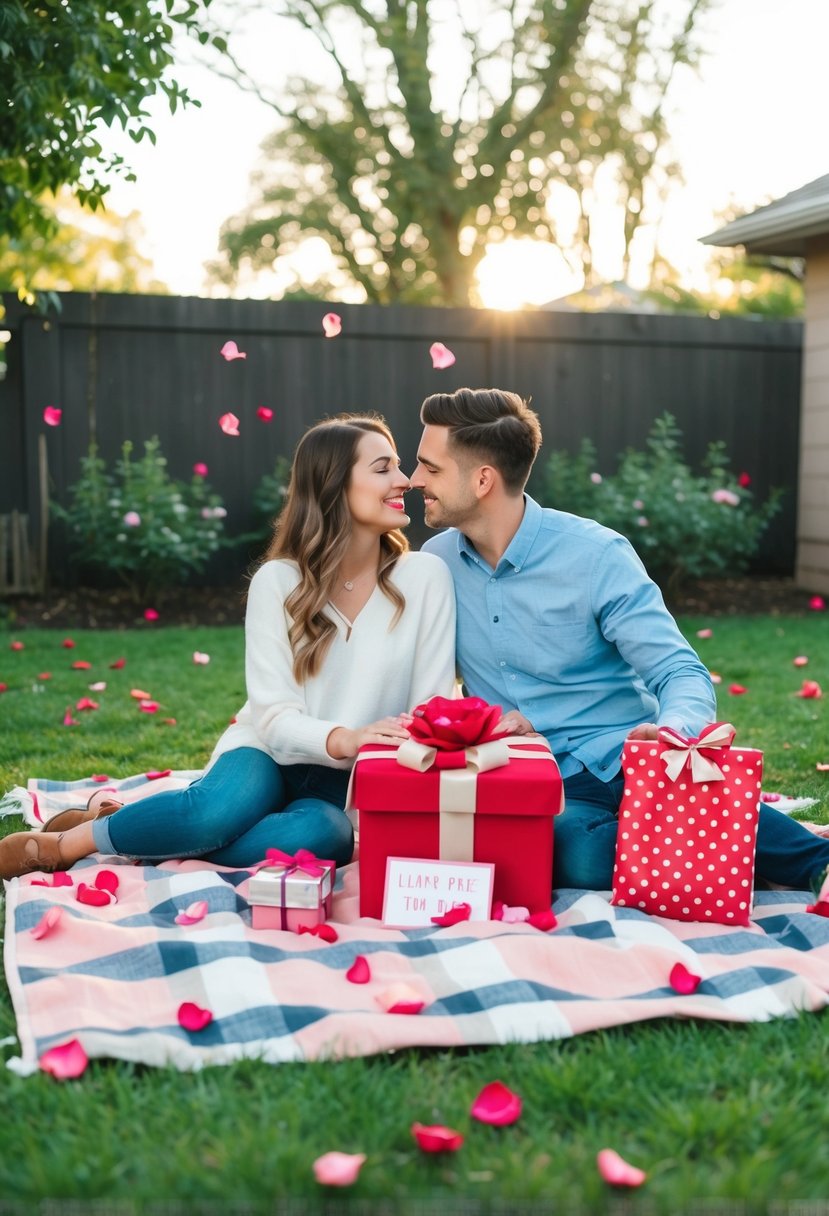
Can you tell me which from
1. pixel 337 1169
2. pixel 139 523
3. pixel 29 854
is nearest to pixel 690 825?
pixel 337 1169

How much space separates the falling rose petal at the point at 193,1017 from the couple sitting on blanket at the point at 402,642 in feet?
2.74

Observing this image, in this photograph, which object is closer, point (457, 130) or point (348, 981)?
point (348, 981)

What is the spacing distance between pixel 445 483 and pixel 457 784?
0.84 m

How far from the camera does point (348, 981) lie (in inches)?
90.3

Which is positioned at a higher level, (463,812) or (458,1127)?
(463,812)

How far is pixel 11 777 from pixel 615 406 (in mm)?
5782

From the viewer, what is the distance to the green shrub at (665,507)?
7.46m

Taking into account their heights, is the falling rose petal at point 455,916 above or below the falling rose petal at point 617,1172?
below

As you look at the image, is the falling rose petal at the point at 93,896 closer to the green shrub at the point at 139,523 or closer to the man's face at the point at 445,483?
the man's face at the point at 445,483

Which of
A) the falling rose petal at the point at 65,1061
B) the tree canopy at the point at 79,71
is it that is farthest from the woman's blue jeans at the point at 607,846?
the tree canopy at the point at 79,71

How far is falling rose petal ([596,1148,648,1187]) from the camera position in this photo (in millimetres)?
1605

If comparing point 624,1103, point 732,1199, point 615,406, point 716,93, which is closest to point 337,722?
point 624,1103

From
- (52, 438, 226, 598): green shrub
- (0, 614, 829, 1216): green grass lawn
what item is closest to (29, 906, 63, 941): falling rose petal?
(0, 614, 829, 1216): green grass lawn

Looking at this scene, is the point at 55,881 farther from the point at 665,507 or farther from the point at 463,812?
the point at 665,507
